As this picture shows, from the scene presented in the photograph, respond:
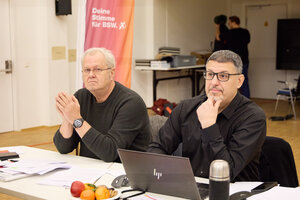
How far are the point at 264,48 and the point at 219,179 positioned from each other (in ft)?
31.3

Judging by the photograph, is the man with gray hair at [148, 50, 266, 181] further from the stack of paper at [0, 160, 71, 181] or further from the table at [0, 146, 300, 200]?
the stack of paper at [0, 160, 71, 181]

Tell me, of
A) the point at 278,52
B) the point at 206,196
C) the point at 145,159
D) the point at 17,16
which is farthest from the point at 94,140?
the point at 278,52

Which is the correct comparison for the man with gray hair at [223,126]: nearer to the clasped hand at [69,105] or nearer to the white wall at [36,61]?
the clasped hand at [69,105]

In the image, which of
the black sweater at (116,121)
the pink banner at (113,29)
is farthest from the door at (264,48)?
the black sweater at (116,121)

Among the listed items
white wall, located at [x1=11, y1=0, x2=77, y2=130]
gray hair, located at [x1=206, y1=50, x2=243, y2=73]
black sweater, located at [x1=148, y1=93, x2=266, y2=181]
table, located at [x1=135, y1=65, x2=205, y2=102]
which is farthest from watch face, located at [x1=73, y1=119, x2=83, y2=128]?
table, located at [x1=135, y1=65, x2=205, y2=102]

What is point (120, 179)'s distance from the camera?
211 centimetres

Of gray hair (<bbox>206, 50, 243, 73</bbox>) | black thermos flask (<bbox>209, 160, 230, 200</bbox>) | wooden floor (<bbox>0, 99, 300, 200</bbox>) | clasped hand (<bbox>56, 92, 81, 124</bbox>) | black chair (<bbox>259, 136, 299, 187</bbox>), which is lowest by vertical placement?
wooden floor (<bbox>0, 99, 300, 200</bbox>)

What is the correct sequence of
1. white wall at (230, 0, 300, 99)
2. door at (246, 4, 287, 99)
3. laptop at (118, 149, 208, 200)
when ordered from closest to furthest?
laptop at (118, 149, 208, 200)
white wall at (230, 0, 300, 99)
door at (246, 4, 287, 99)

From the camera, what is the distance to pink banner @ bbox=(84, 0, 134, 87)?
4797 mm

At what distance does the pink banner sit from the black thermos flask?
3.44 m

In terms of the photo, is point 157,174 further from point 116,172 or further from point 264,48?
point 264,48

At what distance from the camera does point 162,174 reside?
189 centimetres

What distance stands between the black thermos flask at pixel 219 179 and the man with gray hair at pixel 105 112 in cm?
116

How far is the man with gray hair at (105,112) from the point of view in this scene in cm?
274
